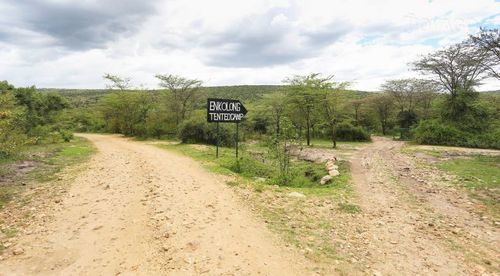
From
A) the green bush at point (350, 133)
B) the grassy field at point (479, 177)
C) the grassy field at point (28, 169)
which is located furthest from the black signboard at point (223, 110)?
the green bush at point (350, 133)

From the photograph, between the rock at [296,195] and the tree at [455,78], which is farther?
the tree at [455,78]

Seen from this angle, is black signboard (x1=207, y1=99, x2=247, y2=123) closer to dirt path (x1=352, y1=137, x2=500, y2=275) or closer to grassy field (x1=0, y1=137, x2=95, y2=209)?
grassy field (x1=0, y1=137, x2=95, y2=209)

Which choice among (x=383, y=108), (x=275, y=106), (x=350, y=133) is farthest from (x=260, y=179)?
(x=383, y=108)

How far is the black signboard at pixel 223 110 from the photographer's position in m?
13.4

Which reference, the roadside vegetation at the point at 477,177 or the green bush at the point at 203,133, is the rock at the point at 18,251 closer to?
the roadside vegetation at the point at 477,177

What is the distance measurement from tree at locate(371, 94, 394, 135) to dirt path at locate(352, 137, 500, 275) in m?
32.4

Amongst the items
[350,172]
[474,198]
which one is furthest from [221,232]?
[350,172]

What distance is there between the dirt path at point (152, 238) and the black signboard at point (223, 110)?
5.51 m

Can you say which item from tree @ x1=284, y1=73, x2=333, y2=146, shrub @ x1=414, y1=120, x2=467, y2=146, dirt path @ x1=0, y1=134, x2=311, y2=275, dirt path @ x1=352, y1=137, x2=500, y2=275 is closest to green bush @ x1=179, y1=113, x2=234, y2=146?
tree @ x1=284, y1=73, x2=333, y2=146

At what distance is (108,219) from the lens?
19.7 feet

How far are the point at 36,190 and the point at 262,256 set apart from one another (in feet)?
22.3

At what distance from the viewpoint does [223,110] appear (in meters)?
13.7

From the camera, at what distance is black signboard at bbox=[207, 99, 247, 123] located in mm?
13375

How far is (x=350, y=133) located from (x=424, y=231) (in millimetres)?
28642
